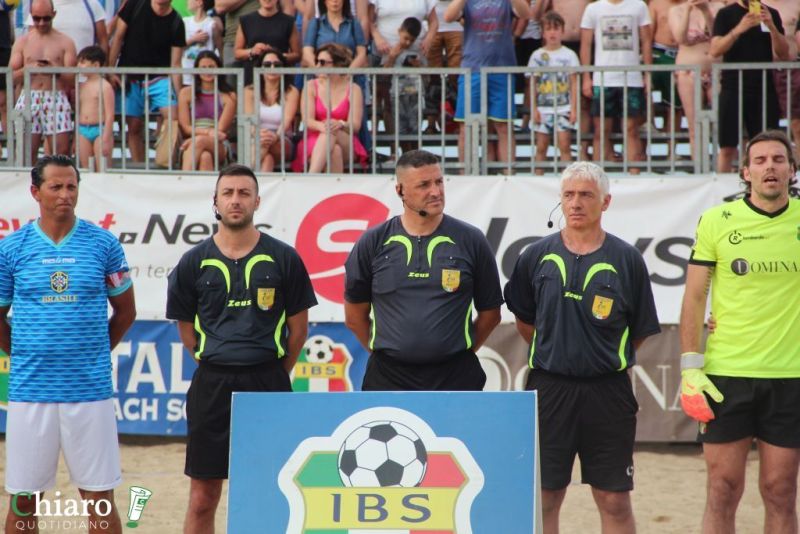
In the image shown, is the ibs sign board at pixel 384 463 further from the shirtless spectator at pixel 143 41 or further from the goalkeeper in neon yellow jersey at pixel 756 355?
the shirtless spectator at pixel 143 41

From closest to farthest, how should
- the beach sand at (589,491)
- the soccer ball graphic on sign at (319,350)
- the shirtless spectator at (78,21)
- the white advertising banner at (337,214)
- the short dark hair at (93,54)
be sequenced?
the beach sand at (589,491) < the white advertising banner at (337,214) < the soccer ball graphic on sign at (319,350) < the short dark hair at (93,54) < the shirtless spectator at (78,21)

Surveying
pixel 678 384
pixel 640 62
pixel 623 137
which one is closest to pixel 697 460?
pixel 678 384

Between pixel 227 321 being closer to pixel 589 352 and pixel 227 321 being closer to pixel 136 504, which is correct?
pixel 589 352

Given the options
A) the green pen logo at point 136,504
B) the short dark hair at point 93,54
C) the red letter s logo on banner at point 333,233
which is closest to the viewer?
the green pen logo at point 136,504

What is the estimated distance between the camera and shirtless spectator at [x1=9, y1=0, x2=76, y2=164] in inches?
396

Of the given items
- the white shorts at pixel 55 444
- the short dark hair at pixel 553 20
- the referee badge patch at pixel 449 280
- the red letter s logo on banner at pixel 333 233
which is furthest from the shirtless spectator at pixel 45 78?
the referee badge patch at pixel 449 280

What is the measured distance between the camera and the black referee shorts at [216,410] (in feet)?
19.9

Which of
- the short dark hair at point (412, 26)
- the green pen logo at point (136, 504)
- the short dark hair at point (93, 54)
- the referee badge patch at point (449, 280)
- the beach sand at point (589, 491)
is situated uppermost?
the short dark hair at point (412, 26)

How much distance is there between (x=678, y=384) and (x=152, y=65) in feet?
17.7

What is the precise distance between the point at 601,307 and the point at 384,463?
1.39 metres

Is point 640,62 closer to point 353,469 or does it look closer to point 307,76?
point 307,76

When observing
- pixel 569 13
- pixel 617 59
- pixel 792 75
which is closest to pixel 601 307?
pixel 792 75

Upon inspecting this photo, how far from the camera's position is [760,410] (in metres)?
5.82

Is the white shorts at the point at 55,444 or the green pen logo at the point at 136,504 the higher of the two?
the white shorts at the point at 55,444
